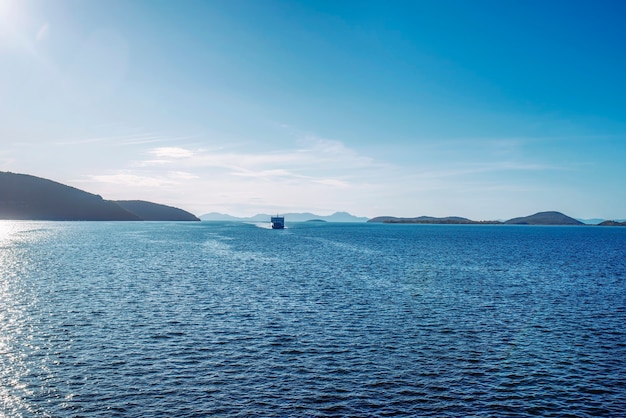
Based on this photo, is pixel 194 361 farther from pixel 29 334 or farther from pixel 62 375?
pixel 29 334

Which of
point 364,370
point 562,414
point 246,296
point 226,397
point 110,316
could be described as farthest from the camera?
point 246,296

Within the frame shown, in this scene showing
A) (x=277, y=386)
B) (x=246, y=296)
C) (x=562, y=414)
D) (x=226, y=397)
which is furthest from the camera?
(x=246, y=296)

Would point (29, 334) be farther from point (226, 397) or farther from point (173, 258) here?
point (173, 258)

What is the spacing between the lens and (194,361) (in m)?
34.1

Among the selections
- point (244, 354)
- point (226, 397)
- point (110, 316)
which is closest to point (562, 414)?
point (226, 397)

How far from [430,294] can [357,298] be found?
12170mm

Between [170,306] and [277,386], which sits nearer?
[277,386]

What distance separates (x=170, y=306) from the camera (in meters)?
53.5

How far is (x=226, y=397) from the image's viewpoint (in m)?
27.8

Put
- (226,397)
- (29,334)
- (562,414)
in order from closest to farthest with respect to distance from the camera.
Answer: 1. (562,414)
2. (226,397)
3. (29,334)

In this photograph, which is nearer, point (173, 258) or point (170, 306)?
point (170, 306)

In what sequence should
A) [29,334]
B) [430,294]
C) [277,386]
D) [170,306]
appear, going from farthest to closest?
[430,294], [170,306], [29,334], [277,386]

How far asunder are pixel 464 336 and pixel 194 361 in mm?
25638

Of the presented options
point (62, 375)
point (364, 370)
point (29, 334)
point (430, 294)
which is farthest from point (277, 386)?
point (430, 294)
